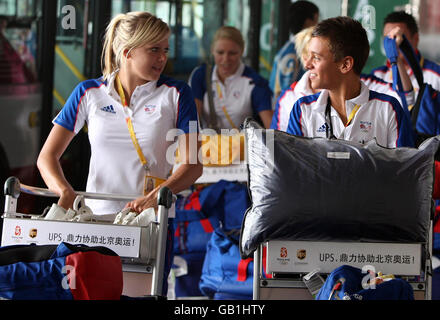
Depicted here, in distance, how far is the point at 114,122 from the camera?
3.90m

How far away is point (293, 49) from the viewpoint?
7.35 meters

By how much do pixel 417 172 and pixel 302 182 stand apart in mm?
419

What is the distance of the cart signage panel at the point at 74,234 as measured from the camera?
10.8 feet

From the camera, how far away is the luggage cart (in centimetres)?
329

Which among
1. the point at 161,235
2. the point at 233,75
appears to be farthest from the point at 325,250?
the point at 233,75

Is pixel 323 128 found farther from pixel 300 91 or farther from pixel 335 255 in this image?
pixel 300 91

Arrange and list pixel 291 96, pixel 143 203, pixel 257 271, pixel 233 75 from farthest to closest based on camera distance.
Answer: pixel 233 75 < pixel 291 96 < pixel 143 203 < pixel 257 271

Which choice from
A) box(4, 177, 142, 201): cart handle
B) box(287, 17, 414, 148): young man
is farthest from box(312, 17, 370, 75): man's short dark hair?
box(4, 177, 142, 201): cart handle

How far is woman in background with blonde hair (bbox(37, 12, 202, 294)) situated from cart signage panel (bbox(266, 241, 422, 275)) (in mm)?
759

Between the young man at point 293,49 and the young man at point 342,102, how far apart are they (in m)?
3.57

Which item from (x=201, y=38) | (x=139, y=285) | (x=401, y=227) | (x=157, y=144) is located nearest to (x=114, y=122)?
(x=157, y=144)

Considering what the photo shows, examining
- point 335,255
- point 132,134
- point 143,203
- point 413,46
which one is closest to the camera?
point 335,255

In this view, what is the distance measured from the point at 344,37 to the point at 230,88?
10.0 ft
